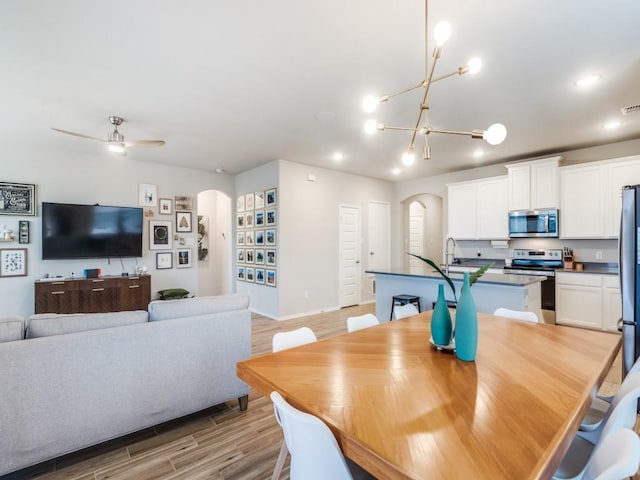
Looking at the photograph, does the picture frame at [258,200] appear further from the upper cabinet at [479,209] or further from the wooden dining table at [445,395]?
the wooden dining table at [445,395]

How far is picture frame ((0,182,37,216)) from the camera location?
174 inches

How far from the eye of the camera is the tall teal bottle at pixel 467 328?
4.76 ft

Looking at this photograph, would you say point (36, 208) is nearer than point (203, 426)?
No

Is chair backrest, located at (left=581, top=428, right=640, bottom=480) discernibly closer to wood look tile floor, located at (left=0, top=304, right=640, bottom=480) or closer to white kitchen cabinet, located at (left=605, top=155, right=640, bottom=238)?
wood look tile floor, located at (left=0, top=304, right=640, bottom=480)

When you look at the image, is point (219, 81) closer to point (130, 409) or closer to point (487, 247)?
point (130, 409)

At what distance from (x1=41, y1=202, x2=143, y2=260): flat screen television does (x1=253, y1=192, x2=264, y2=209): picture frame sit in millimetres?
1975

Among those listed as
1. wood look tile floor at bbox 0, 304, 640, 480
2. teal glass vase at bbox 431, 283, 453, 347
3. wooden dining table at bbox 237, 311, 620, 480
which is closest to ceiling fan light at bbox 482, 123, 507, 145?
teal glass vase at bbox 431, 283, 453, 347

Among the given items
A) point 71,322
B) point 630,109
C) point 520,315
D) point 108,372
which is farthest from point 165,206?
point 630,109

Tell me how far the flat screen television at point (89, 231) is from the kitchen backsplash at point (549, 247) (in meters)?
6.13

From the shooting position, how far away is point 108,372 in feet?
6.41

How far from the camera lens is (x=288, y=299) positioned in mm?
5480

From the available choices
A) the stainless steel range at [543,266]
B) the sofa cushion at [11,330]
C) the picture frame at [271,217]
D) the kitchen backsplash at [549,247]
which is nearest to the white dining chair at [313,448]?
the sofa cushion at [11,330]

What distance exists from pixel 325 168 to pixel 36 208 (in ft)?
15.4

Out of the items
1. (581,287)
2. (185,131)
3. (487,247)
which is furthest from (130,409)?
(487,247)
